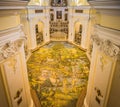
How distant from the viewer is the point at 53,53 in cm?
1215

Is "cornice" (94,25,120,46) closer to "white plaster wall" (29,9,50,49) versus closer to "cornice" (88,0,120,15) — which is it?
"cornice" (88,0,120,15)

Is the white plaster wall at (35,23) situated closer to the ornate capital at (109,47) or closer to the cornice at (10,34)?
the cornice at (10,34)

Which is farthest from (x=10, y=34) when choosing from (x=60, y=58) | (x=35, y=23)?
(x=35, y=23)

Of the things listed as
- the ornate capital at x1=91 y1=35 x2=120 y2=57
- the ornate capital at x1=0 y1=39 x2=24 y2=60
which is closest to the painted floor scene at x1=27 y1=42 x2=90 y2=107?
the ornate capital at x1=0 y1=39 x2=24 y2=60

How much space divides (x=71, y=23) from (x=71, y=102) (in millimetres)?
10392

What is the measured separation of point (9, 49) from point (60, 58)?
8009 mm

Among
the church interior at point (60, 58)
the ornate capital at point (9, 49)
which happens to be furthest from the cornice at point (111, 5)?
the ornate capital at point (9, 49)

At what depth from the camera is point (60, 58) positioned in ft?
36.7

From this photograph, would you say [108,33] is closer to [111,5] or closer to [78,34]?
[111,5]

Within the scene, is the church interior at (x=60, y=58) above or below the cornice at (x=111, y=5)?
below

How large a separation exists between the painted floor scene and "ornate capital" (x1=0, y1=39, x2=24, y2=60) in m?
3.88

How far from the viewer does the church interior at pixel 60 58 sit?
318 cm

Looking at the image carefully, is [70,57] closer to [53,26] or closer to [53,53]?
[53,53]

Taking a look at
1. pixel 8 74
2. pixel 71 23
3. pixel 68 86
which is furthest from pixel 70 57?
pixel 8 74
